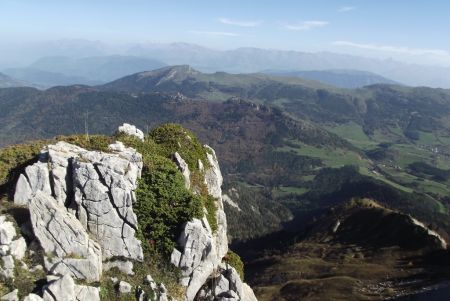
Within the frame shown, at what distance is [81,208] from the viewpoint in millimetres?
35125

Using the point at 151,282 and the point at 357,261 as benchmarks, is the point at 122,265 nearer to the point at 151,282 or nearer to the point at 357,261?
the point at 151,282

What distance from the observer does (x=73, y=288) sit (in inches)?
1197

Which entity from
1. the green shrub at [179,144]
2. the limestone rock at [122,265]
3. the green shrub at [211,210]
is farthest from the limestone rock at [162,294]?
the green shrub at [179,144]

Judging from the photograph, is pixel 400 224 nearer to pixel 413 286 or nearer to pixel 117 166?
pixel 413 286

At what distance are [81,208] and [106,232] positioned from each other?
2.87 meters

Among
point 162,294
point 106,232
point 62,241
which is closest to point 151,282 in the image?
point 162,294

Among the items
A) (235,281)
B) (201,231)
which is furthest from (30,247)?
(235,281)

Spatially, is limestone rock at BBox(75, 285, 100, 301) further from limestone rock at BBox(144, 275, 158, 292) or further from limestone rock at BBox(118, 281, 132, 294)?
limestone rock at BBox(144, 275, 158, 292)

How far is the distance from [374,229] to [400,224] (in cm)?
1125

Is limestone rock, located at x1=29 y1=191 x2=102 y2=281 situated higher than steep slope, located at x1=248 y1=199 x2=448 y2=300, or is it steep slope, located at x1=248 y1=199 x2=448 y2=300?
limestone rock, located at x1=29 y1=191 x2=102 y2=281

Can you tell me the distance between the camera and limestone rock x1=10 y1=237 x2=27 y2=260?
104ft

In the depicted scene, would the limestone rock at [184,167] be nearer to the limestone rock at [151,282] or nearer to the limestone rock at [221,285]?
the limestone rock at [221,285]

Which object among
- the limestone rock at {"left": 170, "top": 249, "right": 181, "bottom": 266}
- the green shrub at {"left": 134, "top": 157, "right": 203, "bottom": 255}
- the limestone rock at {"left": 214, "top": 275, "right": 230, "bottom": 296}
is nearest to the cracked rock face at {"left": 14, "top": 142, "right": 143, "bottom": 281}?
the green shrub at {"left": 134, "top": 157, "right": 203, "bottom": 255}

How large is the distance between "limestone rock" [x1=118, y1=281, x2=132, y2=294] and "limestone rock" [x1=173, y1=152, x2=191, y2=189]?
1396 cm
